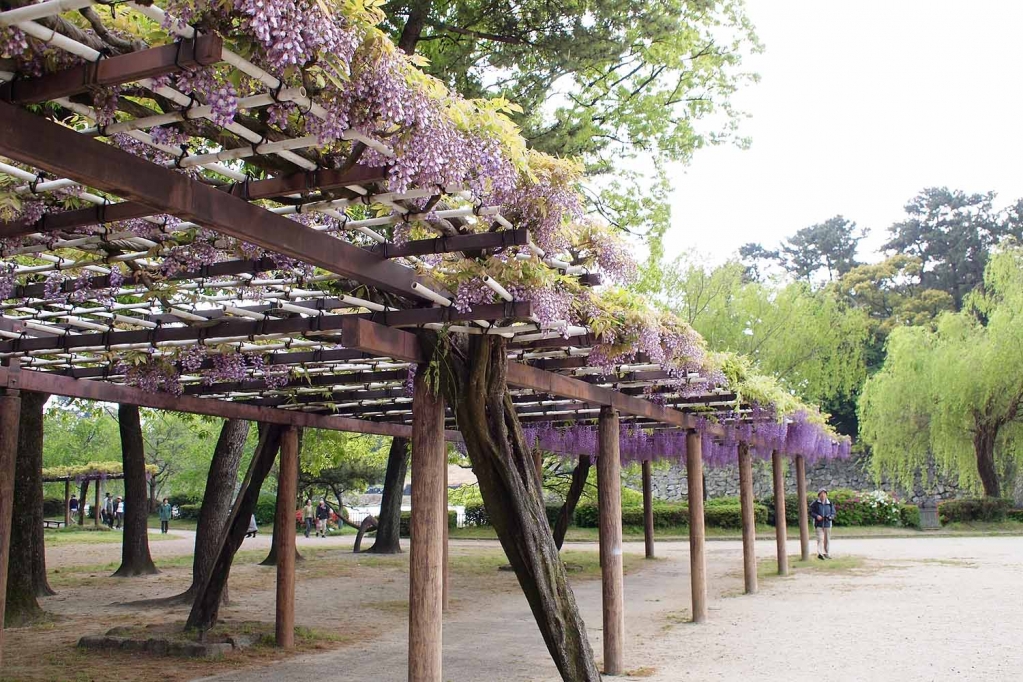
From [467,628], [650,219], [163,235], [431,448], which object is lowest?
[467,628]

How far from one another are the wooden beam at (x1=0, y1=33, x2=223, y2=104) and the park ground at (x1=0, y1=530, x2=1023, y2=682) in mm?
5166

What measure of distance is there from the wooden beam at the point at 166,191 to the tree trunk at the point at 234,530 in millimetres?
4382

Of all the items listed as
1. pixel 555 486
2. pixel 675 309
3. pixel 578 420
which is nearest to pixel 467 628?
pixel 578 420

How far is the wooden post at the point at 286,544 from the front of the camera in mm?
8055

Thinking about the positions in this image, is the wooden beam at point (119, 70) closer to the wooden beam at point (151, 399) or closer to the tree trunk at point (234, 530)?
the wooden beam at point (151, 399)

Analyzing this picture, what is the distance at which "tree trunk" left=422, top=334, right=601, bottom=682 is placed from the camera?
5250 mm

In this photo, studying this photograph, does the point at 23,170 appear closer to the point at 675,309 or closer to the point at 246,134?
the point at 246,134

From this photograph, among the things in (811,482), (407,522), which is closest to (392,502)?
(407,522)

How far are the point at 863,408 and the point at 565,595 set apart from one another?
2088 centimetres

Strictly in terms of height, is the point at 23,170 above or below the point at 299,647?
above

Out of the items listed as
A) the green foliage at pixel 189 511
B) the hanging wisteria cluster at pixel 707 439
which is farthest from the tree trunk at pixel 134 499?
the green foliage at pixel 189 511

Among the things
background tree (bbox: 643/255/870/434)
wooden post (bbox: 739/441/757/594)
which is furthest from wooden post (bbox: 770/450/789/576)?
background tree (bbox: 643/255/870/434)

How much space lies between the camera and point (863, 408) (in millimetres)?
24438

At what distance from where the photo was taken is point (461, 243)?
3.95 meters
